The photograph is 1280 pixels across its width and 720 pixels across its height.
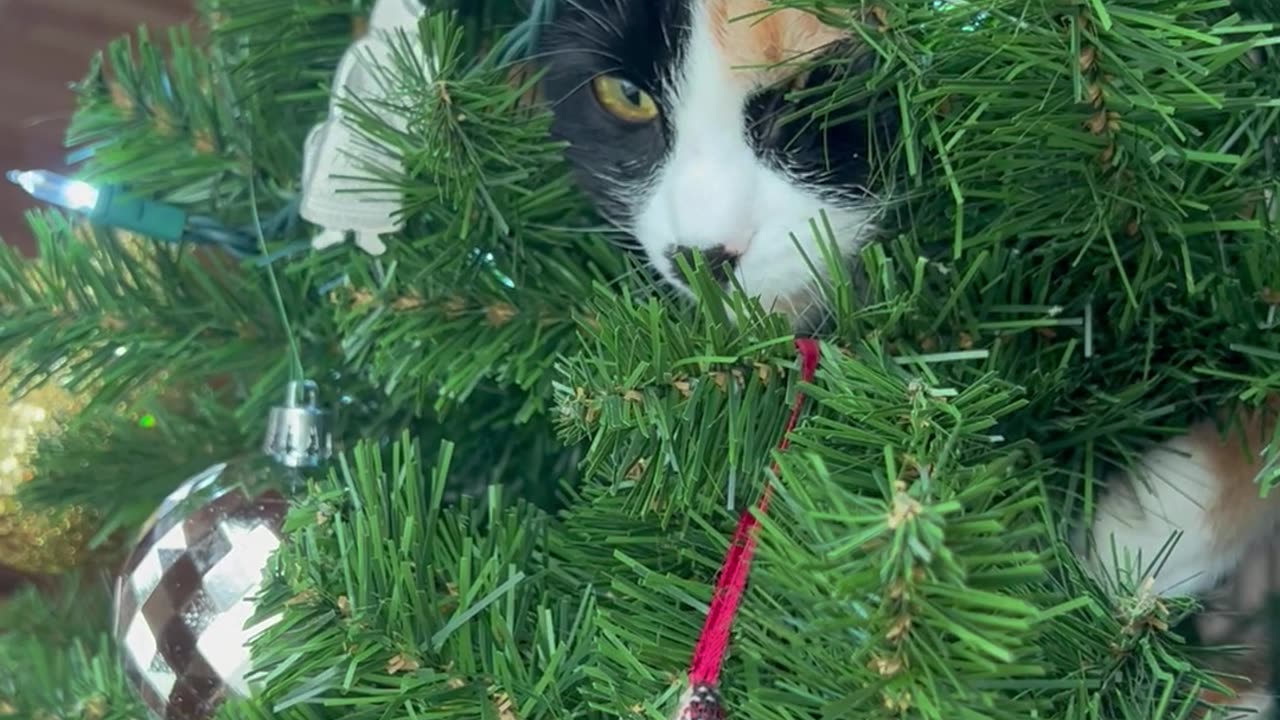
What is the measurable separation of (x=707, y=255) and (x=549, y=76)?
11 centimetres

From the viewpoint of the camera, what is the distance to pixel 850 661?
0.21 metres

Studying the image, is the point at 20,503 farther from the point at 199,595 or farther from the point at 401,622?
the point at 401,622

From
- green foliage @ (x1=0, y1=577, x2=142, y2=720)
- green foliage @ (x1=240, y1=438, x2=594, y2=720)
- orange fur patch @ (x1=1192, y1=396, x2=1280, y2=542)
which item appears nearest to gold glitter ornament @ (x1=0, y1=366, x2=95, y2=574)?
green foliage @ (x1=0, y1=577, x2=142, y2=720)

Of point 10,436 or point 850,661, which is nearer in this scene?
point 850,661

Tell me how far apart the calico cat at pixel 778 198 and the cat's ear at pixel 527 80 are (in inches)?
0.7

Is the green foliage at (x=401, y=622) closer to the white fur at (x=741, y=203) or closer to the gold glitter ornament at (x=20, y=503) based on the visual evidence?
the white fur at (x=741, y=203)

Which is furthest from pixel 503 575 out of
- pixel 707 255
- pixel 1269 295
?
pixel 1269 295

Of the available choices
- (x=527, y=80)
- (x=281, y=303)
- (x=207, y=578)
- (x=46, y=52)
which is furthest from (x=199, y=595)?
(x=46, y=52)

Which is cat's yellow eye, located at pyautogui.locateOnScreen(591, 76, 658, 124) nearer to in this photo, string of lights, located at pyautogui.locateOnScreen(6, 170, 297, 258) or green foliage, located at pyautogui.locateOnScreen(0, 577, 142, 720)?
string of lights, located at pyautogui.locateOnScreen(6, 170, 297, 258)

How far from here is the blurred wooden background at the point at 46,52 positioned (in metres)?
0.87

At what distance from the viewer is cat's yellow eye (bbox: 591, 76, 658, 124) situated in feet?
1.31

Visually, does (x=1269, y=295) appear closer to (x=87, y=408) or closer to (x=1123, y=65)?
(x=1123, y=65)

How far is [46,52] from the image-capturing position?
2.94 ft

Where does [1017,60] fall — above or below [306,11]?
below
